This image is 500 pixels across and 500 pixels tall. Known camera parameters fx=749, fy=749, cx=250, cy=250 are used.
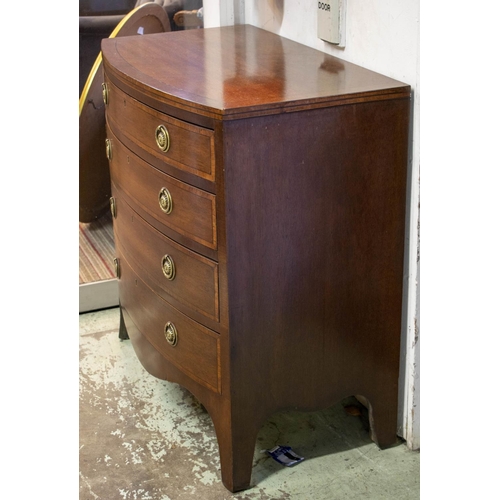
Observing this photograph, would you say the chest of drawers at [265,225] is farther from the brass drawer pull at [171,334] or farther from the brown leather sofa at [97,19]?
the brown leather sofa at [97,19]

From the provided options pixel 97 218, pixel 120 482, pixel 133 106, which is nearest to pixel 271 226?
pixel 133 106

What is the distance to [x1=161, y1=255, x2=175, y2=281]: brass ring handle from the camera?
1.89 m

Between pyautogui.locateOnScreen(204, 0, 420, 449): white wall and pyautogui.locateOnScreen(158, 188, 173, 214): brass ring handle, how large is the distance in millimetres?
596

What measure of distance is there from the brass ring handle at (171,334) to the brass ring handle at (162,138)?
1.57ft

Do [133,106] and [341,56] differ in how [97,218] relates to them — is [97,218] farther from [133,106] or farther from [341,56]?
[341,56]

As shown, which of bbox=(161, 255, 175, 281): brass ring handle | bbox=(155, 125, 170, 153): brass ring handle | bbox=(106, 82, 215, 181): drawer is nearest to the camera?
bbox=(106, 82, 215, 181): drawer

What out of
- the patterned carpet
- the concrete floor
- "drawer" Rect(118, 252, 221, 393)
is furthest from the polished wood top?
the concrete floor

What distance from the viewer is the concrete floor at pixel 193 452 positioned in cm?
190

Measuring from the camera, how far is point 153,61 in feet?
6.69

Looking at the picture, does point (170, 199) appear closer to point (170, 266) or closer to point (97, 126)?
point (170, 266)

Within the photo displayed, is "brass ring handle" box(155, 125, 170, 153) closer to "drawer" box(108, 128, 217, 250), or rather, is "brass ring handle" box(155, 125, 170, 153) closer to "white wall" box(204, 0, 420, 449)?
"drawer" box(108, 128, 217, 250)

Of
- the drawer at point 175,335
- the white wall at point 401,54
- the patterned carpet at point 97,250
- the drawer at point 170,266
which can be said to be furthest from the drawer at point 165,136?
the patterned carpet at point 97,250
